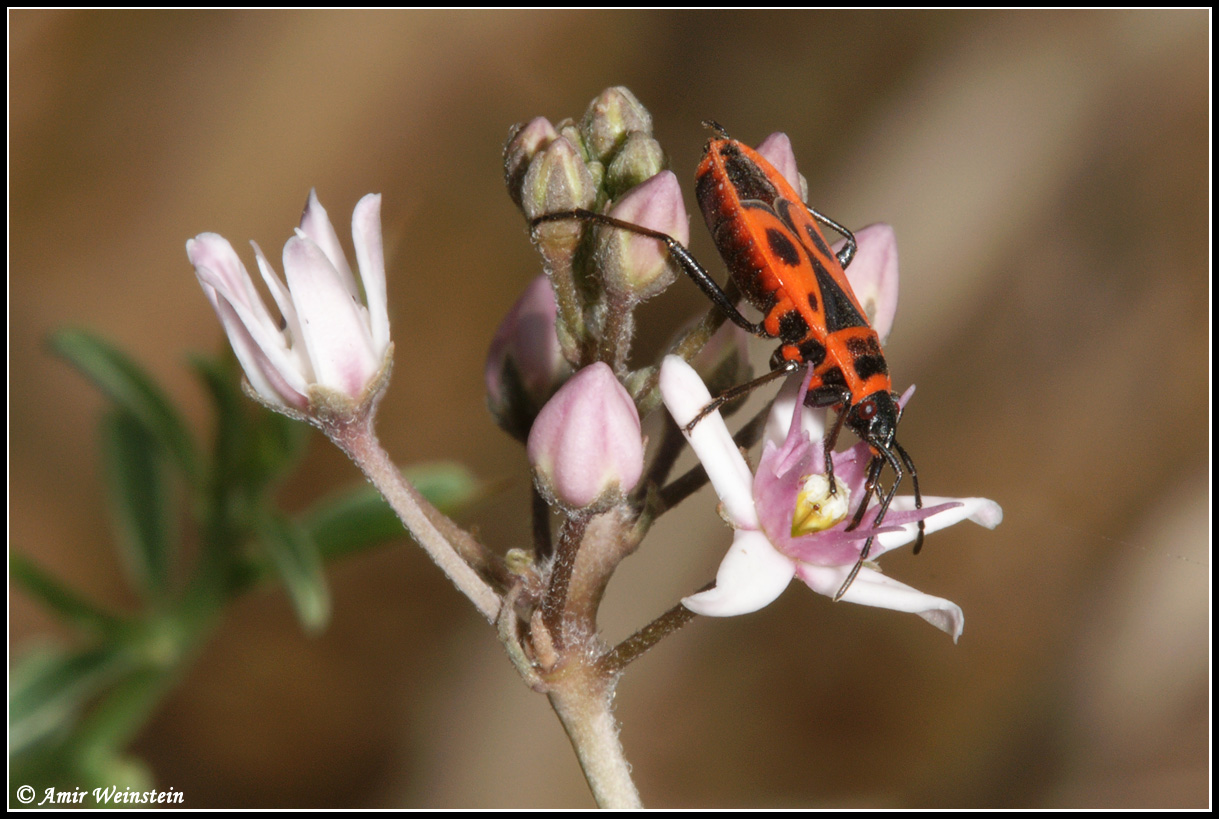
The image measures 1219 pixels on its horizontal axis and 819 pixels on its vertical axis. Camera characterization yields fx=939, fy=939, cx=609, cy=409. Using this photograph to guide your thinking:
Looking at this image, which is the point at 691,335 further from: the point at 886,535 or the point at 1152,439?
the point at 1152,439

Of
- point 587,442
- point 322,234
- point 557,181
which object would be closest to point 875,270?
point 557,181

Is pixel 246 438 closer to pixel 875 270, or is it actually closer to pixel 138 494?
pixel 138 494

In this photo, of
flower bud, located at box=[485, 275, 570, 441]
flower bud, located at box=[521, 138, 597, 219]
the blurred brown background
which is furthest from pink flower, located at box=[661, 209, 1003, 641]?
the blurred brown background

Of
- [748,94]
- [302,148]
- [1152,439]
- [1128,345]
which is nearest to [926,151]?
[748,94]

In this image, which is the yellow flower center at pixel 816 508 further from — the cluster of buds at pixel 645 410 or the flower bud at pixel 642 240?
the flower bud at pixel 642 240

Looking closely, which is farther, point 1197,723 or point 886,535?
point 1197,723

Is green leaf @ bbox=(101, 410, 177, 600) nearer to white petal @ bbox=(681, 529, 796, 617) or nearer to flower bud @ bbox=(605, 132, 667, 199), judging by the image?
flower bud @ bbox=(605, 132, 667, 199)

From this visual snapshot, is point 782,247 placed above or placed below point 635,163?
below
